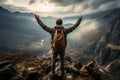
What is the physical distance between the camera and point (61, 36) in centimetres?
1700

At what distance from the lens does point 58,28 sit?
17562 mm

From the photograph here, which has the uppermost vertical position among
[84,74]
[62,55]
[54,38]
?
[54,38]

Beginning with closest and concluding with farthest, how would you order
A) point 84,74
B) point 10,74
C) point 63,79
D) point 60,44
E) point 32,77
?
point 60,44 < point 63,79 < point 32,77 < point 10,74 < point 84,74

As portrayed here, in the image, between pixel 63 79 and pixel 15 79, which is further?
pixel 15 79

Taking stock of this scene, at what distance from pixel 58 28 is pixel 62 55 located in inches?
84.0

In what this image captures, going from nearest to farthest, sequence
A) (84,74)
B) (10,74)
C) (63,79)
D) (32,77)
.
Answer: (63,79), (32,77), (10,74), (84,74)

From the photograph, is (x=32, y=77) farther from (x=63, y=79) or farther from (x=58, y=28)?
(x=58, y=28)

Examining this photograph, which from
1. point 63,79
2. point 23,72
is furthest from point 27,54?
point 63,79

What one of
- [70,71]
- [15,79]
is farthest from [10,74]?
[70,71]

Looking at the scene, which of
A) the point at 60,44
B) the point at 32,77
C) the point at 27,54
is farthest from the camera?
the point at 27,54

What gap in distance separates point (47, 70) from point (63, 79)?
598 centimetres

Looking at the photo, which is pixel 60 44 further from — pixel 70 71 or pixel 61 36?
pixel 70 71

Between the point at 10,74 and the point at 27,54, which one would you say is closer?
the point at 10,74

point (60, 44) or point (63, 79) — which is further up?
point (60, 44)
